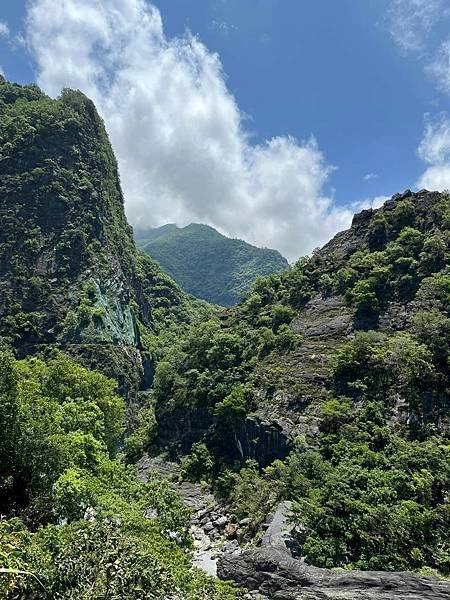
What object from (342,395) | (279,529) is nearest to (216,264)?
(342,395)

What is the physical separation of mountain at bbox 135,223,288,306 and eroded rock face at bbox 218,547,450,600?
125254 mm

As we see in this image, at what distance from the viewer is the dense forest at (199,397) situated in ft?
50.2

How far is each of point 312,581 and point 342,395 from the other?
1595cm

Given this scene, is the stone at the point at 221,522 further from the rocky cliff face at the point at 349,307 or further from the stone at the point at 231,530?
the rocky cliff face at the point at 349,307

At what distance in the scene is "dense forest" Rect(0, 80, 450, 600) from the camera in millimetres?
15295

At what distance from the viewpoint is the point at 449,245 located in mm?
37750

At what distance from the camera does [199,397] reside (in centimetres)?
3931

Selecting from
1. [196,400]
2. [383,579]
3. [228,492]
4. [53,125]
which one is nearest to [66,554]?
[383,579]

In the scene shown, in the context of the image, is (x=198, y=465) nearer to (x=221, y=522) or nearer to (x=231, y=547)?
(x=221, y=522)

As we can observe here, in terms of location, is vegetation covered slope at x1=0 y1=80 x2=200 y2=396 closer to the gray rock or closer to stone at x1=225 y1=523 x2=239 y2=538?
stone at x1=225 y1=523 x2=239 y2=538

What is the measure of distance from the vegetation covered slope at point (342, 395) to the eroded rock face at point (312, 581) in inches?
64.5

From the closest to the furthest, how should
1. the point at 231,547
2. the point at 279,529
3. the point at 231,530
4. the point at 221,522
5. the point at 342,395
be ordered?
the point at 279,529
the point at 231,547
the point at 231,530
the point at 221,522
the point at 342,395

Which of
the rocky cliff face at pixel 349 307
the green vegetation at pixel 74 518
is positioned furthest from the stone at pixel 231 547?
the rocky cliff face at pixel 349 307

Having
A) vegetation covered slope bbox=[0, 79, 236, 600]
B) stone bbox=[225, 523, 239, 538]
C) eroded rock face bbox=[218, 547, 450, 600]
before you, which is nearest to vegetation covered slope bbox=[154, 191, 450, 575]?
stone bbox=[225, 523, 239, 538]
